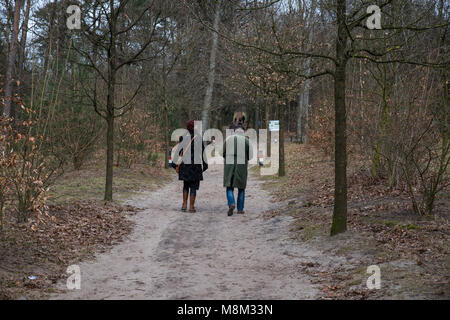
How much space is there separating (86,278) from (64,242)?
1.75m

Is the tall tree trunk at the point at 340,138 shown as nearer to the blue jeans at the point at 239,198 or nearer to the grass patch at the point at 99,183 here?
the blue jeans at the point at 239,198

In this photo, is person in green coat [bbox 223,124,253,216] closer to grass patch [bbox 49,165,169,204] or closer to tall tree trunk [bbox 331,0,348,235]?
grass patch [bbox 49,165,169,204]

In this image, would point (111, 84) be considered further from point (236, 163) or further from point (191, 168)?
point (236, 163)

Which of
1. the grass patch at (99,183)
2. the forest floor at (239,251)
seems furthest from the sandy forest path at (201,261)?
the grass patch at (99,183)

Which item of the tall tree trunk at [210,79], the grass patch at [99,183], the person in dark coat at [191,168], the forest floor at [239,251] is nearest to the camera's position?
the forest floor at [239,251]

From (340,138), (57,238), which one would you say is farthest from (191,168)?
(340,138)

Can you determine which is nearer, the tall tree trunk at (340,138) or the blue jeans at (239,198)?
the tall tree trunk at (340,138)

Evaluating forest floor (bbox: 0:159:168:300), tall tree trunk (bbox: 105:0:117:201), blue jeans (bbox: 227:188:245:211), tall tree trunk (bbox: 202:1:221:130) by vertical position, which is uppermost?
tall tree trunk (bbox: 202:1:221:130)

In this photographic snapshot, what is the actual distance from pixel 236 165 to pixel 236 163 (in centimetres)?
6

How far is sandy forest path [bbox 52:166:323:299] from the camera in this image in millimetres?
5898

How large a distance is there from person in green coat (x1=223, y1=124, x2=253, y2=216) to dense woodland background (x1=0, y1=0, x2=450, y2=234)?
2042mm

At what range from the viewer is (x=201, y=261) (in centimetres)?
745

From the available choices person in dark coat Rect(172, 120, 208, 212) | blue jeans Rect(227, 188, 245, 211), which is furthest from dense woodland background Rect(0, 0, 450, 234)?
blue jeans Rect(227, 188, 245, 211)

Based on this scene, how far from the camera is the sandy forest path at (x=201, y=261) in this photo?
590 cm
